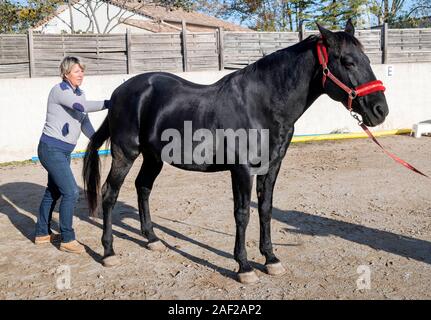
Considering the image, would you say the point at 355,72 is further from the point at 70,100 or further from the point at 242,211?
the point at 70,100

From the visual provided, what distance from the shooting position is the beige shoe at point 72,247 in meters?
3.95

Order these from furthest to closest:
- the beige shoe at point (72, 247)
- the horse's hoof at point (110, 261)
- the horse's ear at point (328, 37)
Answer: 1. the beige shoe at point (72, 247)
2. the horse's hoof at point (110, 261)
3. the horse's ear at point (328, 37)

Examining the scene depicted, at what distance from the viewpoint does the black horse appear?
2.95 m

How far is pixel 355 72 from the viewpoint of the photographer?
9.56 feet

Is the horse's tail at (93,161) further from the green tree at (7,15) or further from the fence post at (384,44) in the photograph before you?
the green tree at (7,15)

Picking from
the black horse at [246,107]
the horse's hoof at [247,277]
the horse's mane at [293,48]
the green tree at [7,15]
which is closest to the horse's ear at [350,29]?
the black horse at [246,107]

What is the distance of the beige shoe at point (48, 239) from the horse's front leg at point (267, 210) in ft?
7.57

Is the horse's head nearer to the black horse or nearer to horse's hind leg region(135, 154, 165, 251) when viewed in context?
the black horse

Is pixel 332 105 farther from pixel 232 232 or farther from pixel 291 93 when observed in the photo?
pixel 291 93

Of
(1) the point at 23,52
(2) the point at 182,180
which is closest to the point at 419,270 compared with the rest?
(2) the point at 182,180

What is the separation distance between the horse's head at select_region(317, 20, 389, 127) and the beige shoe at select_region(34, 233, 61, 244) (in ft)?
10.9

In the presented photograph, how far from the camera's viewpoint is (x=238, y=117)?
10.5 ft

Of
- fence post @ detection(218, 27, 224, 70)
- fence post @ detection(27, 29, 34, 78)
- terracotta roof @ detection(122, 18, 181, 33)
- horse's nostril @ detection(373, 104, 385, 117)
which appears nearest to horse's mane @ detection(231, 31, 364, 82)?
horse's nostril @ detection(373, 104, 385, 117)
